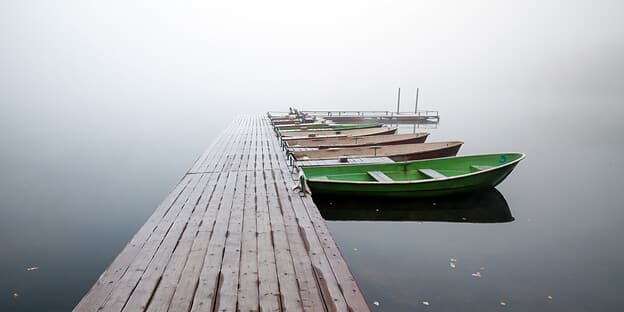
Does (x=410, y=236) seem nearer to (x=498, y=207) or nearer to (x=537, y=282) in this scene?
(x=537, y=282)

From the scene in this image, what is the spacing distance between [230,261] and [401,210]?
18.5 ft

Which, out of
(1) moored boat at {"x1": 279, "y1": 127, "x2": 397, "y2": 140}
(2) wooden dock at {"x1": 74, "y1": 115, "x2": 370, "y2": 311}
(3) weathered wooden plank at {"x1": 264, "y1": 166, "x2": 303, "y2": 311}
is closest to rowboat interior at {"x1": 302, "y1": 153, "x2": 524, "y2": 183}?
(2) wooden dock at {"x1": 74, "y1": 115, "x2": 370, "y2": 311}

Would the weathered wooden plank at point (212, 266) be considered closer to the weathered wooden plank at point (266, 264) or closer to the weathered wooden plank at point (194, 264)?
the weathered wooden plank at point (194, 264)

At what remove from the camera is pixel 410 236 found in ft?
24.6

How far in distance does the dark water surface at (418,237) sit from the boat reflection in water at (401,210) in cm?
3

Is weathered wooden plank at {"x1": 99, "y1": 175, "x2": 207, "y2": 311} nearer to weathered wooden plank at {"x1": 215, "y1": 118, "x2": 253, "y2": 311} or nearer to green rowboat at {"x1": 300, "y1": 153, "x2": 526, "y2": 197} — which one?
weathered wooden plank at {"x1": 215, "y1": 118, "x2": 253, "y2": 311}

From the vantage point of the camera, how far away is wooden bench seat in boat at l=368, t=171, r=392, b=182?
8000mm

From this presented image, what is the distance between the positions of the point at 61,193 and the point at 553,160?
2205cm

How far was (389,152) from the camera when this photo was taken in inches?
423

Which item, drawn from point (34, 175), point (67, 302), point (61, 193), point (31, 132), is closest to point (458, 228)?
point (67, 302)

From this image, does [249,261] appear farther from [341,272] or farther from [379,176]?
[379,176]

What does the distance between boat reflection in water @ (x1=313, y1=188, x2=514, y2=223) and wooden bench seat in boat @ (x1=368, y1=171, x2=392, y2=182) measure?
50 cm

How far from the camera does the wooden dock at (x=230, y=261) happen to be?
2834 millimetres

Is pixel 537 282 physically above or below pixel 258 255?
below
